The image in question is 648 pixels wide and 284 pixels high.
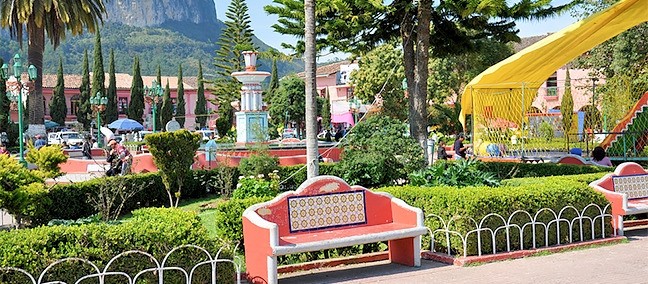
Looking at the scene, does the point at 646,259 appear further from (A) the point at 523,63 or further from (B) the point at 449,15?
(A) the point at 523,63

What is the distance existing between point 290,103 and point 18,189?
47350 mm

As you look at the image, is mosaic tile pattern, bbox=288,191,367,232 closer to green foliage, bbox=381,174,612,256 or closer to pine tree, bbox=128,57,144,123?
green foliage, bbox=381,174,612,256

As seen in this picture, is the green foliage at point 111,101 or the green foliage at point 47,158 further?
the green foliage at point 111,101

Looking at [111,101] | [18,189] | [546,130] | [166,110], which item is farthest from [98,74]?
[18,189]

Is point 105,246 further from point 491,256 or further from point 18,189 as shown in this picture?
point 491,256

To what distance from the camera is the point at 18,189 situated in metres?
9.20

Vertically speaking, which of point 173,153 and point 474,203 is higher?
point 173,153

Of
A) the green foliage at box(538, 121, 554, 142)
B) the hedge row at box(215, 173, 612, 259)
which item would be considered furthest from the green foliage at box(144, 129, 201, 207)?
the green foliage at box(538, 121, 554, 142)

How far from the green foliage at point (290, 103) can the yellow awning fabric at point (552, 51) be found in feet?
124

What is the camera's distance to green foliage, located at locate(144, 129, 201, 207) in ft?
42.4

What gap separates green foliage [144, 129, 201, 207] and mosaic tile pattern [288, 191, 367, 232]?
602cm

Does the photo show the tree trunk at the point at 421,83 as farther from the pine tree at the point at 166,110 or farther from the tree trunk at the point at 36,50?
the pine tree at the point at 166,110

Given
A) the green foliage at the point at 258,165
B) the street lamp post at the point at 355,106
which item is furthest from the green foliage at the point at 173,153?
the street lamp post at the point at 355,106

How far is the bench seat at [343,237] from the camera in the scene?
22.5ft
